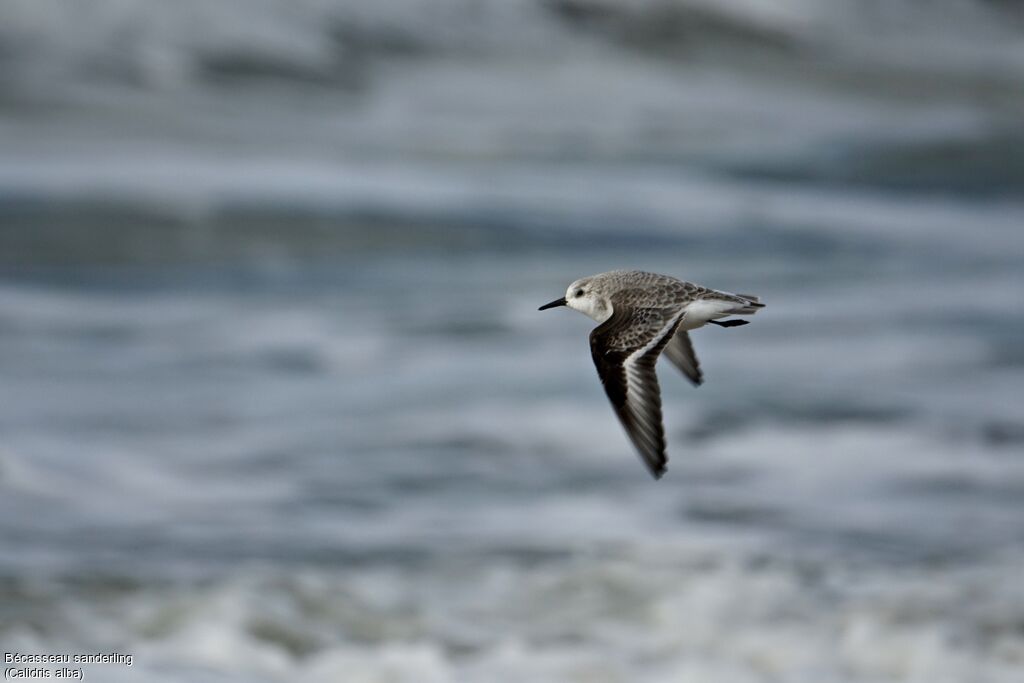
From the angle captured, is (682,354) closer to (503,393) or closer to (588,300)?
(588,300)

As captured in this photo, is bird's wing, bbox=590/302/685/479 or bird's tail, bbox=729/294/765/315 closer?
bird's wing, bbox=590/302/685/479

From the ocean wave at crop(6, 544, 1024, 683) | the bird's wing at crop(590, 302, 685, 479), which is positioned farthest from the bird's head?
the ocean wave at crop(6, 544, 1024, 683)

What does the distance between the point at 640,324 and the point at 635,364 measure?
0.14 meters

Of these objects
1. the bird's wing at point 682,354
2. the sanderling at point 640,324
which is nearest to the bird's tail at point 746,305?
the sanderling at point 640,324

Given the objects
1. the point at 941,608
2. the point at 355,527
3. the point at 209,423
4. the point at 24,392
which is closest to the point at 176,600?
the point at 355,527

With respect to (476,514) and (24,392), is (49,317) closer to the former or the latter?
(24,392)

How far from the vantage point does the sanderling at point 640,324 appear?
12.5ft

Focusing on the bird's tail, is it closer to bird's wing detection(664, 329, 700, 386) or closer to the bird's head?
the bird's head

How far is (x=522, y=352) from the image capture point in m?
21.5

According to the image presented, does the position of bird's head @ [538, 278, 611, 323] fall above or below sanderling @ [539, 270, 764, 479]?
above

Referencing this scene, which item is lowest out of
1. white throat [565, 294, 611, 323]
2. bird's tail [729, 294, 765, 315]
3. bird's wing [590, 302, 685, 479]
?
bird's wing [590, 302, 685, 479]

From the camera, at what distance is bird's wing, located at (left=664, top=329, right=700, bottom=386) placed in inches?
181

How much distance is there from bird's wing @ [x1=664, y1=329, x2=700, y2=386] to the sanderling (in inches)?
9.4

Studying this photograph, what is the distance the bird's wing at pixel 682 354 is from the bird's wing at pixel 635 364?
0.61 meters
